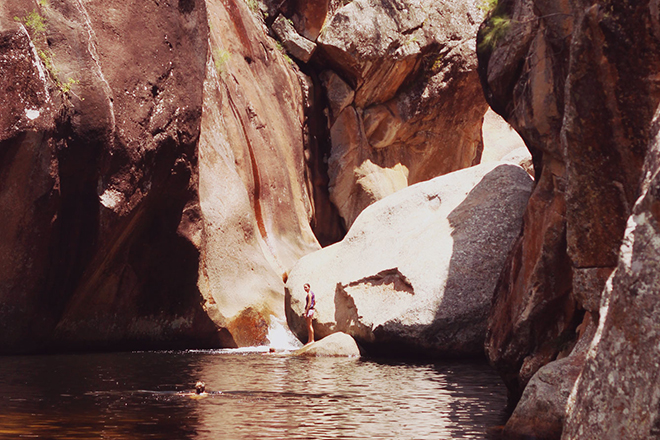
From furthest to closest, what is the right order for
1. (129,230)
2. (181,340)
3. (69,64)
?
(181,340)
(129,230)
(69,64)

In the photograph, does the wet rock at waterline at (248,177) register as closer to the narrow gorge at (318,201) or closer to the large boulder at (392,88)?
the narrow gorge at (318,201)

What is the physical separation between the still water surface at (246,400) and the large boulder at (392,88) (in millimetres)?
18551

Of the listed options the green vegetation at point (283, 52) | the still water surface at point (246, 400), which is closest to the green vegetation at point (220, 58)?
the green vegetation at point (283, 52)

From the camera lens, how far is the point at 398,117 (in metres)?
35.7

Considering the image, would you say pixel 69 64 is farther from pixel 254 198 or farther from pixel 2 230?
pixel 254 198

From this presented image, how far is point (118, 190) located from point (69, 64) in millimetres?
2959

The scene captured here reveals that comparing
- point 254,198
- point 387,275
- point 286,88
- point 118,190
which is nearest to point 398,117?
point 286,88

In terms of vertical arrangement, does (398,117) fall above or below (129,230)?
above

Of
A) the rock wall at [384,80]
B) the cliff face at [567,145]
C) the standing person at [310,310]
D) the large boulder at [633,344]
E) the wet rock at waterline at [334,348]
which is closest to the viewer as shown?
the large boulder at [633,344]

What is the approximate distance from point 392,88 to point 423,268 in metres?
17.3

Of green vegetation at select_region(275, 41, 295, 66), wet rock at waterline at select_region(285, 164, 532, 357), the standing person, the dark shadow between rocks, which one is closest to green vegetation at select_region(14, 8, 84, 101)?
the standing person

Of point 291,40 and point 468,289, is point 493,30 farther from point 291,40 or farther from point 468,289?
point 291,40

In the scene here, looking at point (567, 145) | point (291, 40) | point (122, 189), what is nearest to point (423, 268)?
point (122, 189)

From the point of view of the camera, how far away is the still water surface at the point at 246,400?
8.35m
